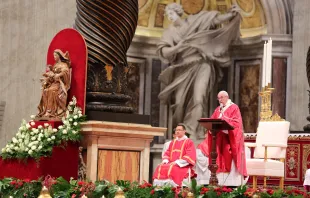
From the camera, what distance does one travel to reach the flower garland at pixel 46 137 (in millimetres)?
9469

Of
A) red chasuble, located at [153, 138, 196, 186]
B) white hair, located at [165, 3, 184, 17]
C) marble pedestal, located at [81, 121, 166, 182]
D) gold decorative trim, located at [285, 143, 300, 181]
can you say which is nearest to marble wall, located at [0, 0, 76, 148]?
white hair, located at [165, 3, 184, 17]

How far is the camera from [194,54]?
16.8 metres

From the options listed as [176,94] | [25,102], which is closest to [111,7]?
[25,102]

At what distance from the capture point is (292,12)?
16.6 metres


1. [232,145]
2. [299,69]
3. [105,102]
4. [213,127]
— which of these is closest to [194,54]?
[299,69]

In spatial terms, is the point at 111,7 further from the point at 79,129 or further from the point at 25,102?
the point at 25,102

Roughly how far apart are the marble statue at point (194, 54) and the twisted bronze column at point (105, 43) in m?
6.77

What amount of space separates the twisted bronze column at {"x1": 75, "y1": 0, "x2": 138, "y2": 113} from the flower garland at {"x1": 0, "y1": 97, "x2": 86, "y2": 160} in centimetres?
23

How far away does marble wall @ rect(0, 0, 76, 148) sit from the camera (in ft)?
50.5

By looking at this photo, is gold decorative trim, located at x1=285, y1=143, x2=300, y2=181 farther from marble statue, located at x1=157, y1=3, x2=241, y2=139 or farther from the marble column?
marble statue, located at x1=157, y1=3, x2=241, y2=139

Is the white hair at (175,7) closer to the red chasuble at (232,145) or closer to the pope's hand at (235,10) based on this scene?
the pope's hand at (235,10)

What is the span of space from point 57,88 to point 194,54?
23.7 ft

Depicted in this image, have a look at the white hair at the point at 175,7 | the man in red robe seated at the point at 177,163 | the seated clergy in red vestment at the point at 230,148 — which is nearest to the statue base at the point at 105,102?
the seated clergy in red vestment at the point at 230,148

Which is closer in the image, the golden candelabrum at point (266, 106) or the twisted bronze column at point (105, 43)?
the twisted bronze column at point (105, 43)
